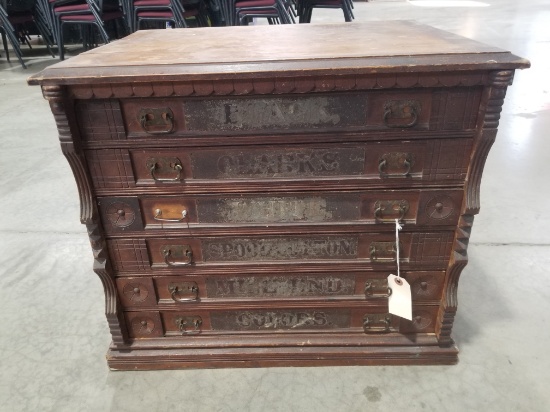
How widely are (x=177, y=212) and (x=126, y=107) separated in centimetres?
31

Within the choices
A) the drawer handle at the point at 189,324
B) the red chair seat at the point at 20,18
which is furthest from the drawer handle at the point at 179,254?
the red chair seat at the point at 20,18

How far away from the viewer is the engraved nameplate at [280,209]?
Result: 3.85 feet

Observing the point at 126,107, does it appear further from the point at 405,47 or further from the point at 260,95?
the point at 405,47

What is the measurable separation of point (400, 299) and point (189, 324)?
67 centimetres

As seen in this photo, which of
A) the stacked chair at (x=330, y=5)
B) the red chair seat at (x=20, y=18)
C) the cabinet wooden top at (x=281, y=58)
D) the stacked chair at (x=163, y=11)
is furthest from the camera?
the red chair seat at (x=20, y=18)

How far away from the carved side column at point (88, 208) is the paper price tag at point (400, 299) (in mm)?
838

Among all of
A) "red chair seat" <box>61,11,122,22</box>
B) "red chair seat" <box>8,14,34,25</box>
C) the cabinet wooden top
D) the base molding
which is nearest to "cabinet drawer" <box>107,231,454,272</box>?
the base molding

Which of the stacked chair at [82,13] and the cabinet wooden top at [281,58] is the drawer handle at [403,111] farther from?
the stacked chair at [82,13]

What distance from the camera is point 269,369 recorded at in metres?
1.37

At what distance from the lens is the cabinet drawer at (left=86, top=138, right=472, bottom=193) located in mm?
1096

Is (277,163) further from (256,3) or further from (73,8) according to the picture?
(73,8)

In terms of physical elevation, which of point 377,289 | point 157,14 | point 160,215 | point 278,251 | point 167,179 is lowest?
point 377,289

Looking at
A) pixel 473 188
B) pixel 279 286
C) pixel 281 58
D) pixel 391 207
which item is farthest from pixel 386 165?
pixel 279 286

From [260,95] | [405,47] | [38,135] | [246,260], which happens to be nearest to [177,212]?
[246,260]
